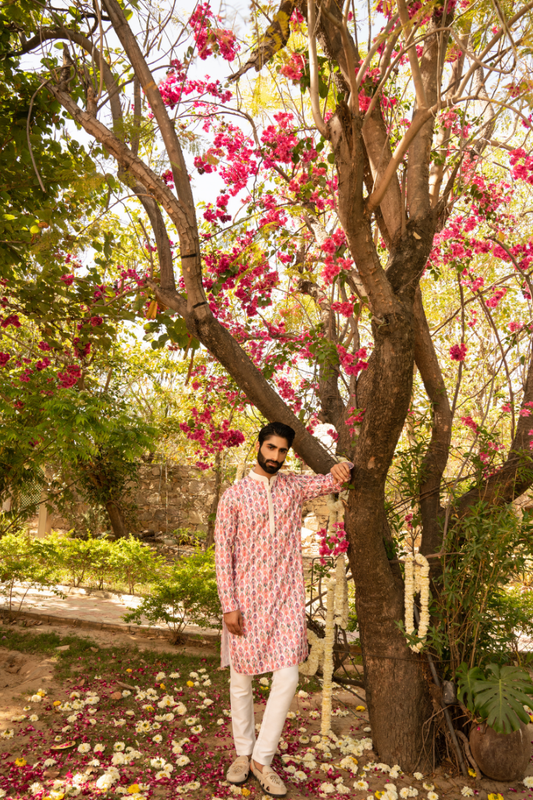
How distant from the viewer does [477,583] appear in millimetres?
2580

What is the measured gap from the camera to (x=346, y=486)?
267 cm

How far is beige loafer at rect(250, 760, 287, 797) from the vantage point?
7.63 feet

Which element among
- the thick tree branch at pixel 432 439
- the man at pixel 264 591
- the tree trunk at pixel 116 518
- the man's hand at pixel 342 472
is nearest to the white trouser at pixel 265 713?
the man at pixel 264 591

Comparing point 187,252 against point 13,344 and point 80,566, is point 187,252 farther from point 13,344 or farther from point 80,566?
point 13,344

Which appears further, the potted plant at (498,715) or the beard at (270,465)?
the beard at (270,465)

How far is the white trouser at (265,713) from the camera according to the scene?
7.77 feet

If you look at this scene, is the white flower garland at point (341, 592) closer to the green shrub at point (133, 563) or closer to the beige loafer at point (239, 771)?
the beige loafer at point (239, 771)

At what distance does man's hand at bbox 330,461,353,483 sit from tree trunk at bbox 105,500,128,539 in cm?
654

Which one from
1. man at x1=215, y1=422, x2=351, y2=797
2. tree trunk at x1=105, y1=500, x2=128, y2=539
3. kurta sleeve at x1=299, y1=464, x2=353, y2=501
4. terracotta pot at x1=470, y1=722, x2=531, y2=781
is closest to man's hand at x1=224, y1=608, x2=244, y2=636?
man at x1=215, y1=422, x2=351, y2=797

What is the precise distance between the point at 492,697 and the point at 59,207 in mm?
4402

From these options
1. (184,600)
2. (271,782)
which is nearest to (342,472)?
(271,782)

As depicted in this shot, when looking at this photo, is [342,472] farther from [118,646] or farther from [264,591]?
[118,646]

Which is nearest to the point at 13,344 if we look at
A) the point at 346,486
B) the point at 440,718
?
the point at 346,486

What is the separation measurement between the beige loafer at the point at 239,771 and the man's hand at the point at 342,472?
1.30m
